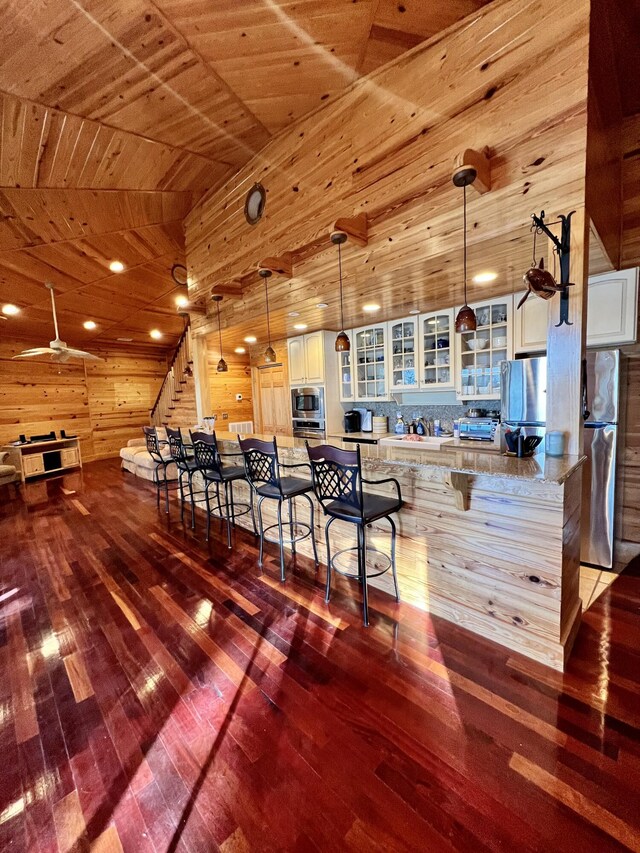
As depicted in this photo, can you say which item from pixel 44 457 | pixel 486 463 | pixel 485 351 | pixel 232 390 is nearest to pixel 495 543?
pixel 486 463

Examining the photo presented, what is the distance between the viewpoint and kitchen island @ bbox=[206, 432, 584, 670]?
175cm

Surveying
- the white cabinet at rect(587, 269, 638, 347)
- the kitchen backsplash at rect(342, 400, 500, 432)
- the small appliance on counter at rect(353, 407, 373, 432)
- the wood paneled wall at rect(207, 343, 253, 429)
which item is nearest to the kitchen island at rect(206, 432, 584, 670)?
the white cabinet at rect(587, 269, 638, 347)

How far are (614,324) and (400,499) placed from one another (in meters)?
2.20

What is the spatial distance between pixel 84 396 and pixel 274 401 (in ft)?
18.7

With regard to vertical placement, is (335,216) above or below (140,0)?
below

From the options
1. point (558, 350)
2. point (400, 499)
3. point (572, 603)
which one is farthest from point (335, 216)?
point (572, 603)

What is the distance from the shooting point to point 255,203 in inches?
133

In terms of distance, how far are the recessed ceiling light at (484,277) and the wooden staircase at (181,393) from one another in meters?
4.37

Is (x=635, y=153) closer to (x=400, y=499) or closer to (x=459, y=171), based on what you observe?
(x=459, y=171)

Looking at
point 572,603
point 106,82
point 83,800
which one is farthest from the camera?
point 106,82

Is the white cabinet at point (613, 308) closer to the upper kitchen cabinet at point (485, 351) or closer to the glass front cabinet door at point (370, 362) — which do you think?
the upper kitchen cabinet at point (485, 351)

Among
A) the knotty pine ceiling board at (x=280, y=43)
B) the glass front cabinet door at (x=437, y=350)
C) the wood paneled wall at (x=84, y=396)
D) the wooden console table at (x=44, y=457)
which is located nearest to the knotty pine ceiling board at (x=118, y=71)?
the knotty pine ceiling board at (x=280, y=43)

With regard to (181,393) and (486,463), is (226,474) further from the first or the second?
(181,393)

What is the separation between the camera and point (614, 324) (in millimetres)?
2650
